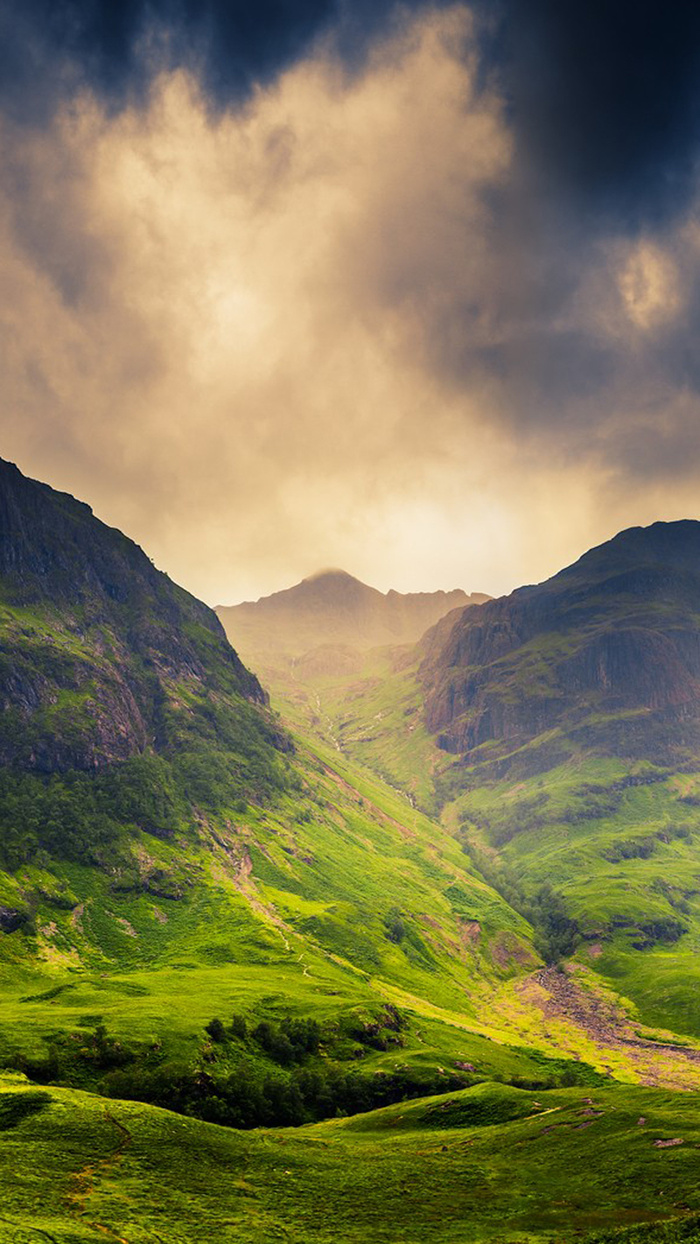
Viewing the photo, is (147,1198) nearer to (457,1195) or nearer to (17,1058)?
(457,1195)

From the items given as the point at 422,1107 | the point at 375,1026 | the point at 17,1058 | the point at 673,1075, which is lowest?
the point at 673,1075

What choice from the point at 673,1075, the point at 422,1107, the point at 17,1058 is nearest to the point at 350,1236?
the point at 422,1107

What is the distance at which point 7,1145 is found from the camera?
66.2m

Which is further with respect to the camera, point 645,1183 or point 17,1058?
point 17,1058

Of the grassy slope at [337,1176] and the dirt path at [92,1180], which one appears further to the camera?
the grassy slope at [337,1176]

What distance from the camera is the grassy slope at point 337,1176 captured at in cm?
5484

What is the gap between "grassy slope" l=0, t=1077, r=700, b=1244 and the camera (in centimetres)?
5484

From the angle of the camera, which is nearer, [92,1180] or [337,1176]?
[92,1180]

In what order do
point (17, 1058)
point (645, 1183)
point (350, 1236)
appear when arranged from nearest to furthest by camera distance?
point (350, 1236) → point (645, 1183) → point (17, 1058)

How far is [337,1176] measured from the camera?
241ft

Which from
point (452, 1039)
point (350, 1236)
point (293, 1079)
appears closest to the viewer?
point (350, 1236)

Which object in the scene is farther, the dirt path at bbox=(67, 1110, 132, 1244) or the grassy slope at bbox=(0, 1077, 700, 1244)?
the grassy slope at bbox=(0, 1077, 700, 1244)

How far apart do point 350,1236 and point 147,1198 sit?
2020 centimetres

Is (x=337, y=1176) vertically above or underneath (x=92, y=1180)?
underneath
